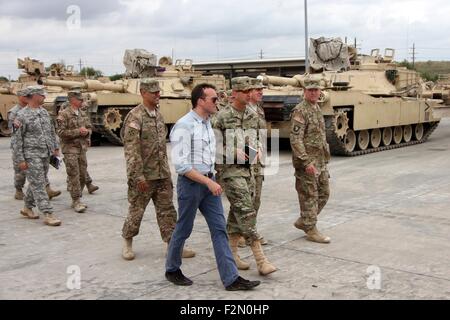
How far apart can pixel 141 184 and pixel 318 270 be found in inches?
73.0

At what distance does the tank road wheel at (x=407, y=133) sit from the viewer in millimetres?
17906

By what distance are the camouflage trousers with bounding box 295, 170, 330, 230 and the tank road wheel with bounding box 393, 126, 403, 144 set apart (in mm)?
11715

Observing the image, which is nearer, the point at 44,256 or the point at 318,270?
the point at 318,270

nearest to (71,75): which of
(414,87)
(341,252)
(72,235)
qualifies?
(414,87)

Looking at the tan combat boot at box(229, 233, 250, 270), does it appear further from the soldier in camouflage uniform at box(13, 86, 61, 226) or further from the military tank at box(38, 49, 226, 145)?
the military tank at box(38, 49, 226, 145)

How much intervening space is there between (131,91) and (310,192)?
1404 centimetres

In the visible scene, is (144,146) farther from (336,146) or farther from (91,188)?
(336,146)

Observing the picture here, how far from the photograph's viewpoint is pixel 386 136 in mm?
17078

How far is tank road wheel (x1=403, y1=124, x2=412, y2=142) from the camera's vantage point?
17.9 metres

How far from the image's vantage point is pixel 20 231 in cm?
725

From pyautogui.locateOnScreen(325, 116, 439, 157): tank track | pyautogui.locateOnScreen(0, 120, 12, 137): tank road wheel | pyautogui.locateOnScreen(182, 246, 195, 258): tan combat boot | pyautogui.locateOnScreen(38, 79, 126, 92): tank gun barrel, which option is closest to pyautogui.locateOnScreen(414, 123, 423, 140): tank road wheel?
pyautogui.locateOnScreen(325, 116, 439, 157): tank track

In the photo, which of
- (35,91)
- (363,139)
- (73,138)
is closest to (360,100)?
(363,139)
